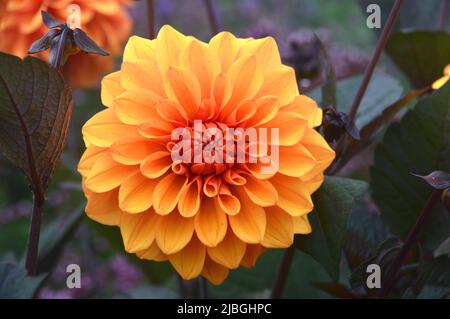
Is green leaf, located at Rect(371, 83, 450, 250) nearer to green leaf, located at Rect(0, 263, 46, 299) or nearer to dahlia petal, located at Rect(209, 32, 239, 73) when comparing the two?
dahlia petal, located at Rect(209, 32, 239, 73)

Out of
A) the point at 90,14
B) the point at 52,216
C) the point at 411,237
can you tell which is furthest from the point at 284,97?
the point at 52,216

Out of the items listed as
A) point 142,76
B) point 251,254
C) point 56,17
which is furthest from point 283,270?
point 56,17

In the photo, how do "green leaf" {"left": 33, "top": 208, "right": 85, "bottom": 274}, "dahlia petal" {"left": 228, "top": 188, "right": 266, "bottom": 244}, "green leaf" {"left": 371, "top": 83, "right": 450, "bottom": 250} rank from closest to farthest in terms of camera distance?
1. "dahlia petal" {"left": 228, "top": 188, "right": 266, "bottom": 244}
2. "green leaf" {"left": 371, "top": 83, "right": 450, "bottom": 250}
3. "green leaf" {"left": 33, "top": 208, "right": 85, "bottom": 274}

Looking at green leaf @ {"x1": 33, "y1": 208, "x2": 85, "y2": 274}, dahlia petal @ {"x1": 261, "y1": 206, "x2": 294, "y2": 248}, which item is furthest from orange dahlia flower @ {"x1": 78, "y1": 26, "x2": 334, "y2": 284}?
green leaf @ {"x1": 33, "y1": 208, "x2": 85, "y2": 274}

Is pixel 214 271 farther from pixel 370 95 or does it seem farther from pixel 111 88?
pixel 370 95

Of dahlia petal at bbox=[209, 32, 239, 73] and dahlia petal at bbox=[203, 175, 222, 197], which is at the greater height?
dahlia petal at bbox=[209, 32, 239, 73]

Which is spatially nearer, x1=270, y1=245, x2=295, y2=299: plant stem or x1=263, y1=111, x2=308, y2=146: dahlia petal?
x1=263, y1=111, x2=308, y2=146: dahlia petal
